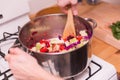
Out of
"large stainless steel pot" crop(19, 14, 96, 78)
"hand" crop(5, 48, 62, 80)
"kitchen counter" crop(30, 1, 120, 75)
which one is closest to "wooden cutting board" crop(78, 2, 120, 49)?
"kitchen counter" crop(30, 1, 120, 75)

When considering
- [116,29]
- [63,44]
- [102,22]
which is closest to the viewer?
[63,44]

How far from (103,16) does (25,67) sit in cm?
55

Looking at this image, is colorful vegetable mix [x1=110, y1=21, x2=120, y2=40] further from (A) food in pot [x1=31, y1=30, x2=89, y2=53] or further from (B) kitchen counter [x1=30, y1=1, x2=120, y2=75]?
(A) food in pot [x1=31, y1=30, x2=89, y2=53]

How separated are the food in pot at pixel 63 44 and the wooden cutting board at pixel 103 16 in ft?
0.43

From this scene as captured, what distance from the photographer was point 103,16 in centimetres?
105

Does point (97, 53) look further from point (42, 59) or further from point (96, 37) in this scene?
point (42, 59)

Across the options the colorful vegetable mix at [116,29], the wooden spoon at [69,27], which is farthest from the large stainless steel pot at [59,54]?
the colorful vegetable mix at [116,29]

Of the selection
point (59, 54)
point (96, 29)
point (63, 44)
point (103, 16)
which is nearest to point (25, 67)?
point (59, 54)

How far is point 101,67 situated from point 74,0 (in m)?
0.27

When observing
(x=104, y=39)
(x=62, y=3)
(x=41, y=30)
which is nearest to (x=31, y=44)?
(x=41, y=30)

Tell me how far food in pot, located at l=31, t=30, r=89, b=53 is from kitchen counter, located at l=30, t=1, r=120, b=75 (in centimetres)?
10

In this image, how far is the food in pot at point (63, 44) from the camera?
30.4 inches

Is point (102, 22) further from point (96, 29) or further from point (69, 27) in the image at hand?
point (69, 27)

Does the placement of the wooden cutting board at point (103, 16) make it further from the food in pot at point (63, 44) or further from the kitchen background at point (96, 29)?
the food in pot at point (63, 44)
